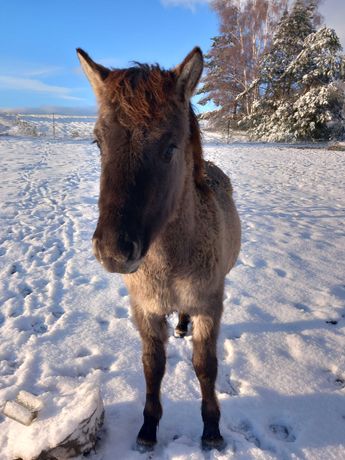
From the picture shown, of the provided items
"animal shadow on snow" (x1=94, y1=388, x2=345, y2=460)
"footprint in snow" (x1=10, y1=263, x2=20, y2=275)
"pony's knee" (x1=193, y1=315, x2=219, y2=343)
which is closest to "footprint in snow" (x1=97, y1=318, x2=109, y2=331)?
"animal shadow on snow" (x1=94, y1=388, x2=345, y2=460)

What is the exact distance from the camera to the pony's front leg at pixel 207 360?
8.21ft

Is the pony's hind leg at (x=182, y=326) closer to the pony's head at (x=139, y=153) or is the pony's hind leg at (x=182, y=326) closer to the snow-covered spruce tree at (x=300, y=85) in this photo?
the pony's head at (x=139, y=153)

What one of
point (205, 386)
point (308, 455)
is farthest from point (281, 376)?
point (205, 386)

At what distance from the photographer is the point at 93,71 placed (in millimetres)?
2186

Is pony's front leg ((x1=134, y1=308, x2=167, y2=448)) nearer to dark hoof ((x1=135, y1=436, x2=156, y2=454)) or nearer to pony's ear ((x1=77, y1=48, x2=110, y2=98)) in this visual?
dark hoof ((x1=135, y1=436, x2=156, y2=454))

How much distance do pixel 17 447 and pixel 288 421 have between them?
6.77 ft

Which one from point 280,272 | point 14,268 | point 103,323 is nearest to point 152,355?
point 103,323

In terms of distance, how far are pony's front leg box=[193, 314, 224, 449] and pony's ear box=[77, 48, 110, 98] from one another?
1.86m

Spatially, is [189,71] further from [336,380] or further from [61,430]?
[336,380]

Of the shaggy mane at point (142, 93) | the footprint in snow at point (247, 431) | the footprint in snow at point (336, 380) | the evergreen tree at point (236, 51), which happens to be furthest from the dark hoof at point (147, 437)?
the evergreen tree at point (236, 51)

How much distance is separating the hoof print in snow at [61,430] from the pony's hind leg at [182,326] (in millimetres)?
1444

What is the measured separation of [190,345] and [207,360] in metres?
1.03

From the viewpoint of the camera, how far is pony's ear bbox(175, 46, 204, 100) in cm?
196

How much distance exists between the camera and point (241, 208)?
8.68 meters
